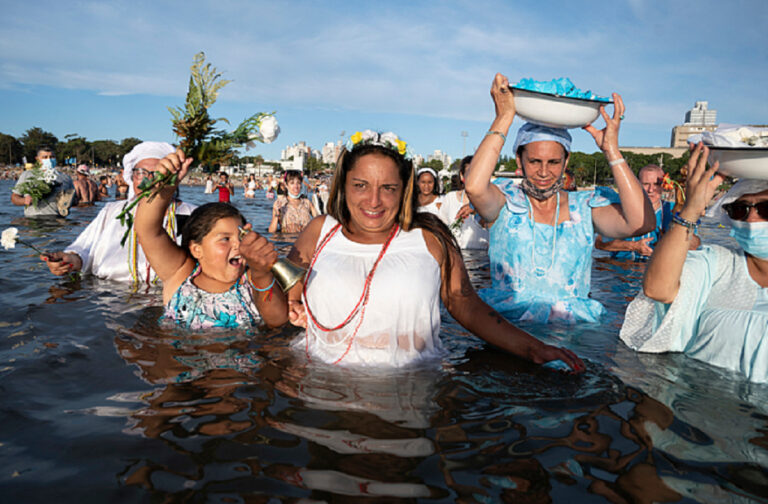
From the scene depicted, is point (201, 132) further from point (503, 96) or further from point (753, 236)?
point (753, 236)

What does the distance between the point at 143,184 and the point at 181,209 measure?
9.87ft

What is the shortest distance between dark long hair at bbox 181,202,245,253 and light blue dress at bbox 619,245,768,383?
142 inches

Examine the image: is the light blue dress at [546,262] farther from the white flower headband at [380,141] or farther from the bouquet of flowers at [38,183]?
the bouquet of flowers at [38,183]

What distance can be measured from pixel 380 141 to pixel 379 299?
1.10 m

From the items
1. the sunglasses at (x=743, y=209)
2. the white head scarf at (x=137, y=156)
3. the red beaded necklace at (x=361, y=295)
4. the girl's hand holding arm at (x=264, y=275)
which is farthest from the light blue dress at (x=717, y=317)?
the white head scarf at (x=137, y=156)

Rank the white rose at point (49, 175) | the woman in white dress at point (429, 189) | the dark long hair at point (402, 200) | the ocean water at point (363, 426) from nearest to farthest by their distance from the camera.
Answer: the ocean water at point (363, 426) → the dark long hair at point (402, 200) → the white rose at point (49, 175) → the woman in white dress at point (429, 189)

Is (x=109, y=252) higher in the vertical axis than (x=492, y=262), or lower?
lower

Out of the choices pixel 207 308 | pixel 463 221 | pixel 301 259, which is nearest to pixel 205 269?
pixel 207 308

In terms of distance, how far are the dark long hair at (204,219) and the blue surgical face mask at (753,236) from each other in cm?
381

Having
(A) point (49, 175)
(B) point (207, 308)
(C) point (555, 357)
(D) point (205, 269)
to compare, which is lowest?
(B) point (207, 308)

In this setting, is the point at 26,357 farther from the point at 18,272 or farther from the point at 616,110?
the point at 616,110

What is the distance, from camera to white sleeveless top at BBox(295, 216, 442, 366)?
3.34 m

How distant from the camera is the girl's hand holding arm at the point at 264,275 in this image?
3.03 metres

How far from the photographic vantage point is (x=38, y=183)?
10.9 metres
